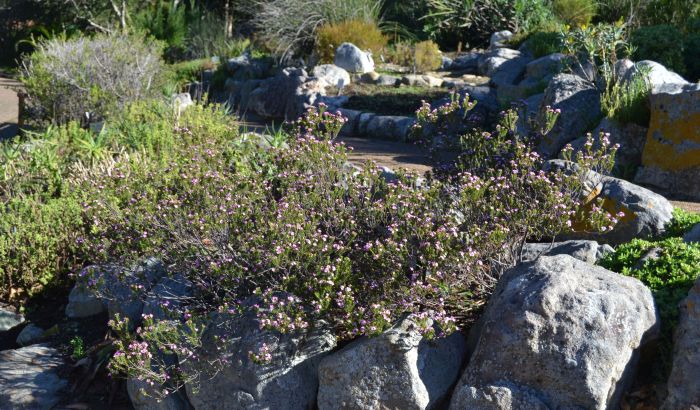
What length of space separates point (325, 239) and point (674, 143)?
159 inches

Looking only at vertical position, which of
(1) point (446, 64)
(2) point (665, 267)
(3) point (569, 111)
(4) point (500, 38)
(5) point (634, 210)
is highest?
(4) point (500, 38)

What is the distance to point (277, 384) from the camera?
4129mm

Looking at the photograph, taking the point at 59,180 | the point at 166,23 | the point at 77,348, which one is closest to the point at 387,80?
the point at 59,180

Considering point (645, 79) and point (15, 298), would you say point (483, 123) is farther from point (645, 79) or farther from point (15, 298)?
point (15, 298)

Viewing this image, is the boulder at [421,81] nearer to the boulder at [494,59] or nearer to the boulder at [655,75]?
the boulder at [494,59]

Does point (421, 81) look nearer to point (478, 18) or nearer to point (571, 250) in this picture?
point (478, 18)

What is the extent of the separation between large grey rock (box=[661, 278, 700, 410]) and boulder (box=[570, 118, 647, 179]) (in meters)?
3.69

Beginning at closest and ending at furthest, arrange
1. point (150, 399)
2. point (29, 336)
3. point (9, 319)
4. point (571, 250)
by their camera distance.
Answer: point (150, 399)
point (571, 250)
point (29, 336)
point (9, 319)

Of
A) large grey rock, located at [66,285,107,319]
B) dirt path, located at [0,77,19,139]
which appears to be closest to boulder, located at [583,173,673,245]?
large grey rock, located at [66,285,107,319]

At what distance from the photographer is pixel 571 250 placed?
4.52 metres

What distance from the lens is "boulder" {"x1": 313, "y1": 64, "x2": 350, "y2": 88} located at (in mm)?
12961

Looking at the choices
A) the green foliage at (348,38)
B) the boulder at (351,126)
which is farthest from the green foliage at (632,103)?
the green foliage at (348,38)

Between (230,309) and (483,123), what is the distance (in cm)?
563

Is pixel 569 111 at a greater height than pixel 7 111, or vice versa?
pixel 569 111
